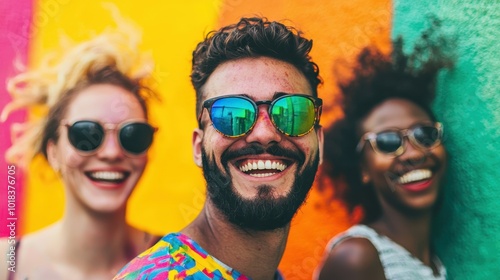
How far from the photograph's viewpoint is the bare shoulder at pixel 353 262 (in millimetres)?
3277

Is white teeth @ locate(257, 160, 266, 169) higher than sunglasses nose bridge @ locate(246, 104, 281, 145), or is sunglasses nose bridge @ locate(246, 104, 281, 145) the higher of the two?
sunglasses nose bridge @ locate(246, 104, 281, 145)

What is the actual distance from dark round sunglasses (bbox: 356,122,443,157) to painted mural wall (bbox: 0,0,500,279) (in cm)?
15

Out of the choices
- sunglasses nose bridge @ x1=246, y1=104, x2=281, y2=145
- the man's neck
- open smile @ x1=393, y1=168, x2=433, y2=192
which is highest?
sunglasses nose bridge @ x1=246, y1=104, x2=281, y2=145

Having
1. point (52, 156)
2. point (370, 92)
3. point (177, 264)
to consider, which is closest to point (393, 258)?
point (370, 92)

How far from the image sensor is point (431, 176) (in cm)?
347

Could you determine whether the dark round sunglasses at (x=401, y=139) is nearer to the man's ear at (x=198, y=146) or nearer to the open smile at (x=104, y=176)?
the man's ear at (x=198, y=146)

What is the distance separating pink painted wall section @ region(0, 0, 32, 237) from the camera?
133 inches

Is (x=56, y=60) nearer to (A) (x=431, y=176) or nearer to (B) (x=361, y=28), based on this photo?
(B) (x=361, y=28)

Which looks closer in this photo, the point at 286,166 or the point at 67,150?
the point at 286,166

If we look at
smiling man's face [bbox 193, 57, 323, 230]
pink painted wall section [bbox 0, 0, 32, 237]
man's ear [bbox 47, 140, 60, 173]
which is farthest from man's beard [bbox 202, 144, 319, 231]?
pink painted wall section [bbox 0, 0, 32, 237]

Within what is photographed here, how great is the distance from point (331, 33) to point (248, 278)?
1.81m

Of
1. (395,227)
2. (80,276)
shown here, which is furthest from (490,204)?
(80,276)

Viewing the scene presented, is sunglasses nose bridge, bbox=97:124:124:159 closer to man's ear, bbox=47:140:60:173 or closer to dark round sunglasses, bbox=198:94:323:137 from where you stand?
man's ear, bbox=47:140:60:173

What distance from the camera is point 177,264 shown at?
238cm
